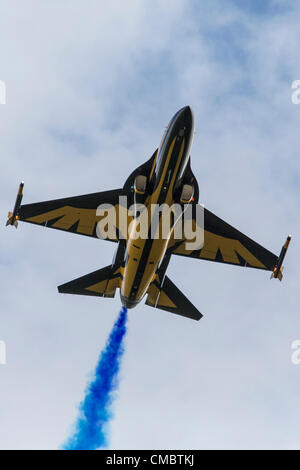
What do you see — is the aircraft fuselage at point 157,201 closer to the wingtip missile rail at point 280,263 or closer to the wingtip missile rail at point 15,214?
the wingtip missile rail at point 15,214

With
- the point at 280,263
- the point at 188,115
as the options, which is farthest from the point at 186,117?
the point at 280,263

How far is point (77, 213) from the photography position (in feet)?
110

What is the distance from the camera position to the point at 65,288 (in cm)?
3475

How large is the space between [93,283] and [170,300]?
4520 mm

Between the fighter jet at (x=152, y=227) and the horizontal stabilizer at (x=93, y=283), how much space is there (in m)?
0.06

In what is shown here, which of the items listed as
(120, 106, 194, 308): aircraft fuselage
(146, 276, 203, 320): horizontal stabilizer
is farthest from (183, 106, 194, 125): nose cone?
(146, 276, 203, 320): horizontal stabilizer

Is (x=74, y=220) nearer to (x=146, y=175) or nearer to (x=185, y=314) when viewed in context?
(x=146, y=175)

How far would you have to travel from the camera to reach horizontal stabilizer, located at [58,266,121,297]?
34.7 metres

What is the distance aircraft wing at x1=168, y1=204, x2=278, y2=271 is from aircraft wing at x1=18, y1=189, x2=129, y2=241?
4.02m

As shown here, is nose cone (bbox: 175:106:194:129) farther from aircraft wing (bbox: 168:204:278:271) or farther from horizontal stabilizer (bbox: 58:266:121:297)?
horizontal stabilizer (bbox: 58:266:121:297)

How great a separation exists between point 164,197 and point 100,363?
13.0 metres

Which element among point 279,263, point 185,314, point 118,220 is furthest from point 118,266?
point 279,263

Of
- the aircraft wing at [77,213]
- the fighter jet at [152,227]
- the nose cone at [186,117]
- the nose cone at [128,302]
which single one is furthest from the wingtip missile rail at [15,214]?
the nose cone at [186,117]

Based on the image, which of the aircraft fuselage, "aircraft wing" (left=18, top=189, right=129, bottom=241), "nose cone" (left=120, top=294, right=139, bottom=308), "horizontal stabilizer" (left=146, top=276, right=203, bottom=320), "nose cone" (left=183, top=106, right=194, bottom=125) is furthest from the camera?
"horizontal stabilizer" (left=146, top=276, right=203, bottom=320)
